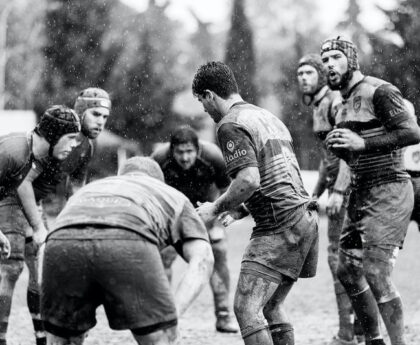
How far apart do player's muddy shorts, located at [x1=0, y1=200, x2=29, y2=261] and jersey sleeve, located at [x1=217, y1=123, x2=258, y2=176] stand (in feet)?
8.41

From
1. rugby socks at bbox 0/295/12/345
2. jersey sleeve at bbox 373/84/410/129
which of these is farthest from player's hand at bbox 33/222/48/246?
jersey sleeve at bbox 373/84/410/129

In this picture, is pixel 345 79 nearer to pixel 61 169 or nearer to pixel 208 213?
pixel 208 213

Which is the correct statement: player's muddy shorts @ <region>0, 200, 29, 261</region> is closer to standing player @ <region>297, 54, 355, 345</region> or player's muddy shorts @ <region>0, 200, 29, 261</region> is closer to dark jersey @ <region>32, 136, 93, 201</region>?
dark jersey @ <region>32, 136, 93, 201</region>

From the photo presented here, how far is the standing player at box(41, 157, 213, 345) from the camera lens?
400 centimetres

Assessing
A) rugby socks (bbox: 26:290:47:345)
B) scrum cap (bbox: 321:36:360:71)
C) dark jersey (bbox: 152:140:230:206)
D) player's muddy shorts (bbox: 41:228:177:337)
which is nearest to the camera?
player's muddy shorts (bbox: 41:228:177:337)

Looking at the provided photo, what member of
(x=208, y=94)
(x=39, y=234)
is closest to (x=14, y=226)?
(x=39, y=234)

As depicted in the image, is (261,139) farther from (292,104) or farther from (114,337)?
(292,104)

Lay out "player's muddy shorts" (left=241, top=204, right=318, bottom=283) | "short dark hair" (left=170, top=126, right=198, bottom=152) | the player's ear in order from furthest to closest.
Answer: "short dark hair" (left=170, top=126, right=198, bottom=152)
the player's ear
"player's muddy shorts" (left=241, top=204, right=318, bottom=283)

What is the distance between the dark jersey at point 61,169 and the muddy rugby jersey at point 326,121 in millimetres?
2216

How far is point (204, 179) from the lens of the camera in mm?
8758

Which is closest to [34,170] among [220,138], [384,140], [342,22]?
[220,138]

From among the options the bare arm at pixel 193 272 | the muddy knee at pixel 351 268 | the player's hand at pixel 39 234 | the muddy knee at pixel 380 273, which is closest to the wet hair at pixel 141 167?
the bare arm at pixel 193 272

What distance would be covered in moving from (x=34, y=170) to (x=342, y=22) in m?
39.7

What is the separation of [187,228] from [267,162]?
1353 mm
